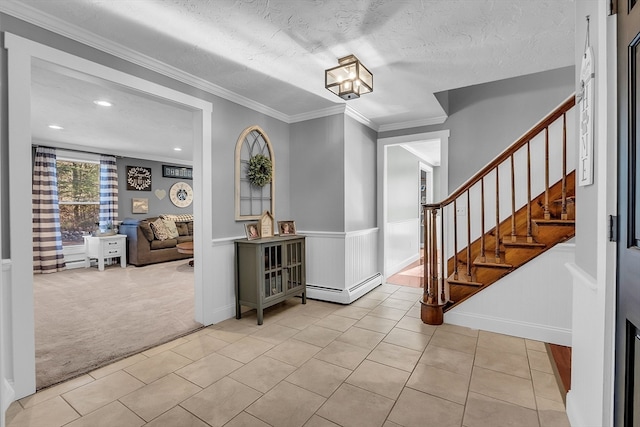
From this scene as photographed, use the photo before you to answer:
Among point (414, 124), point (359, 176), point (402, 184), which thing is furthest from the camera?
point (402, 184)

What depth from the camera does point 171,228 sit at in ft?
21.7

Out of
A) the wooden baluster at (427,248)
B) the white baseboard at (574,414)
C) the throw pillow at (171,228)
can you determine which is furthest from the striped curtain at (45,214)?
the white baseboard at (574,414)

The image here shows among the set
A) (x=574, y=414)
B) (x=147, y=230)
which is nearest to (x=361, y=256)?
(x=574, y=414)

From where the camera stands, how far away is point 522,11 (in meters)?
1.91

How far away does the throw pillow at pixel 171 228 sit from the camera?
6.54 metres

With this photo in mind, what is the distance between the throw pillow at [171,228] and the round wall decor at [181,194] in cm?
99

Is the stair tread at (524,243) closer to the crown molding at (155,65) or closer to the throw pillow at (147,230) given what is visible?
the crown molding at (155,65)

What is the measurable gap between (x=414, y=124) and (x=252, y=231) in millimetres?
2716

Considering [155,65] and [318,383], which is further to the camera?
[155,65]

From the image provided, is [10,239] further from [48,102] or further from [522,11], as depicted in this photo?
[522,11]

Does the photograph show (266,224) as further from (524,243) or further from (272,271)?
(524,243)

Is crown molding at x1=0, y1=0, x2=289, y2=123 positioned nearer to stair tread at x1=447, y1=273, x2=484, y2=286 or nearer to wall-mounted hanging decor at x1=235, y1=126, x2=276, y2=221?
wall-mounted hanging decor at x1=235, y1=126, x2=276, y2=221

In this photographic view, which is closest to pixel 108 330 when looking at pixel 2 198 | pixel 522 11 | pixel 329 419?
pixel 2 198

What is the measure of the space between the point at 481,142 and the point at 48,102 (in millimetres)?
5201
